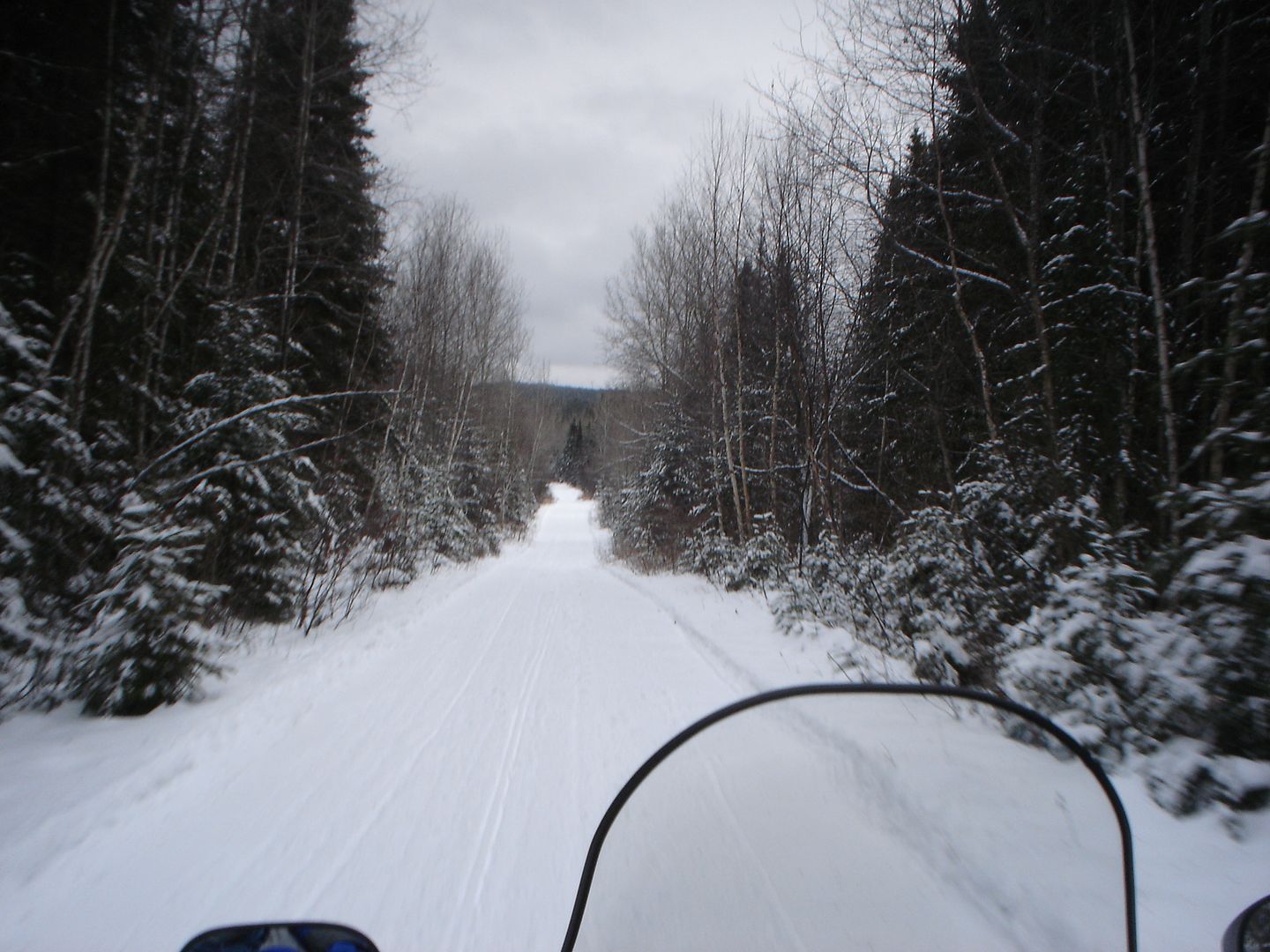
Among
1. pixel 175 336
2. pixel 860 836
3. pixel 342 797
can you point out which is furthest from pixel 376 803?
pixel 175 336

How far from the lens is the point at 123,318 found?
564 centimetres

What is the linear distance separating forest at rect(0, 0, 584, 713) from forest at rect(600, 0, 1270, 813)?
20.1ft

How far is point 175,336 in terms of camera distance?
21.5 ft

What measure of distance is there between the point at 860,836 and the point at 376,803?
3.32 metres

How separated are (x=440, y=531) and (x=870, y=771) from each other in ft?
53.9

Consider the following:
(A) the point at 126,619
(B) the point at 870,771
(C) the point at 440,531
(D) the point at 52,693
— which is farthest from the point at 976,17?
(C) the point at 440,531

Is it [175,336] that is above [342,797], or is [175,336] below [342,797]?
above

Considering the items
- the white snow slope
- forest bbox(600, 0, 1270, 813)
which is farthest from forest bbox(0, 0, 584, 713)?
forest bbox(600, 0, 1270, 813)

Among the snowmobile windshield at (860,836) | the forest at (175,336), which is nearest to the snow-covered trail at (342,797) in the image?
the forest at (175,336)

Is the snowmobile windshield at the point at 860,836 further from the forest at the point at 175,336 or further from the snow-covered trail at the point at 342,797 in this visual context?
the forest at the point at 175,336

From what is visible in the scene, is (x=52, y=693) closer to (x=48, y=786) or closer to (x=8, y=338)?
(x=48, y=786)

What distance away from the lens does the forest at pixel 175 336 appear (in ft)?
14.4

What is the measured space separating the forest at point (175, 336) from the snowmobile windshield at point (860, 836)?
4.91 metres

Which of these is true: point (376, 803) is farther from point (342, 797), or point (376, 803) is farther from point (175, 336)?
point (175, 336)
